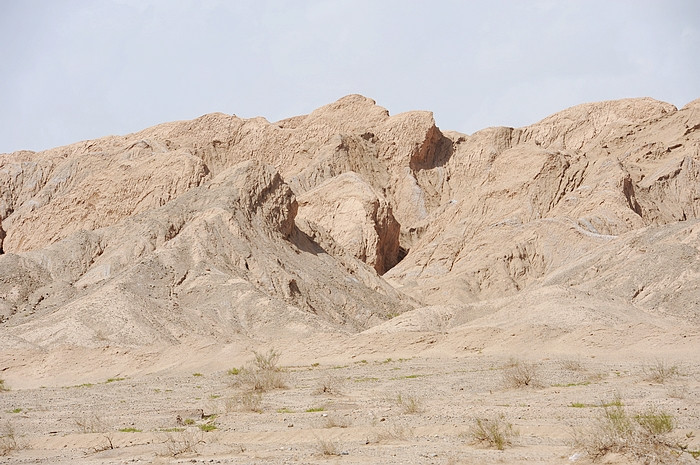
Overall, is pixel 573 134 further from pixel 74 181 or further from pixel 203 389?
pixel 203 389

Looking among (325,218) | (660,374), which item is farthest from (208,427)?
(325,218)

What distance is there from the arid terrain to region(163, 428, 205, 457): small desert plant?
2.8 inches

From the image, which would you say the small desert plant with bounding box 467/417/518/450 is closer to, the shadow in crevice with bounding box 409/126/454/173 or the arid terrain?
the arid terrain

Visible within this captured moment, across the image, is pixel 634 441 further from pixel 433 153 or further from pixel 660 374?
pixel 433 153

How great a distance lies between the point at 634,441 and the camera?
11.9m

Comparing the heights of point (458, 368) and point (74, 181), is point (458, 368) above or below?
below

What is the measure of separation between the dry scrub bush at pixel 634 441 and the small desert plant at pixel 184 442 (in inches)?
252

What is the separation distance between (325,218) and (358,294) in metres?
20.7

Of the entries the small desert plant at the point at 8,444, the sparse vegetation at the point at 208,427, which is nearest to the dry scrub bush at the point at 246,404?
the sparse vegetation at the point at 208,427

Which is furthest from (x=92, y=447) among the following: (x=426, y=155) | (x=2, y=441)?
(x=426, y=155)

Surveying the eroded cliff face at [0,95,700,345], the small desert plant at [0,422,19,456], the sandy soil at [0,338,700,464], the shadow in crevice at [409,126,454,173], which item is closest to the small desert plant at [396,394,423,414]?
the sandy soil at [0,338,700,464]

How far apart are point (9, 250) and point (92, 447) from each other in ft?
182

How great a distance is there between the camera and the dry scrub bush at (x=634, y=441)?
1172 centimetres

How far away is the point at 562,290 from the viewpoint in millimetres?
37469
